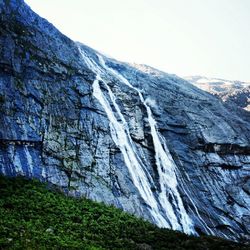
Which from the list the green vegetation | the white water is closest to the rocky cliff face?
the white water

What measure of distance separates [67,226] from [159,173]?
15.5 metres

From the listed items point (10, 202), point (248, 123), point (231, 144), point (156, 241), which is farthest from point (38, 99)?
point (248, 123)

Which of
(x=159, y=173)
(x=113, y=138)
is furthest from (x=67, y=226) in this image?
(x=159, y=173)

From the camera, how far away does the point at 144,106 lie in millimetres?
40438

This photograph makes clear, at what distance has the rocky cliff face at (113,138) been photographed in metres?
27.5

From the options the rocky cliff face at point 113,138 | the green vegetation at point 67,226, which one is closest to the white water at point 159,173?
the rocky cliff face at point 113,138

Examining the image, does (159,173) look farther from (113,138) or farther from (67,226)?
(67,226)

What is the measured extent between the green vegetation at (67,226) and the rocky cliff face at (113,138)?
3614 millimetres

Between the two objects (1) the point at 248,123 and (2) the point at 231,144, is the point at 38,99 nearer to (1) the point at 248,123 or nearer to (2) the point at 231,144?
(2) the point at 231,144

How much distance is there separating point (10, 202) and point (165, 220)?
42.8 feet

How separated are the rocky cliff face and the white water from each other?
0.37 ft

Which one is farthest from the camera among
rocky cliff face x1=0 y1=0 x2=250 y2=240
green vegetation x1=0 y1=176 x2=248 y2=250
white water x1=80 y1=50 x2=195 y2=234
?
white water x1=80 y1=50 x2=195 y2=234

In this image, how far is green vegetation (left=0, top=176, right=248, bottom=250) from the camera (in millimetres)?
15352

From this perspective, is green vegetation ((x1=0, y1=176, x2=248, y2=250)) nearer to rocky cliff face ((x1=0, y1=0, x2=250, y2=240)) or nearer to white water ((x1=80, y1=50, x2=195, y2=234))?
rocky cliff face ((x1=0, y1=0, x2=250, y2=240))
